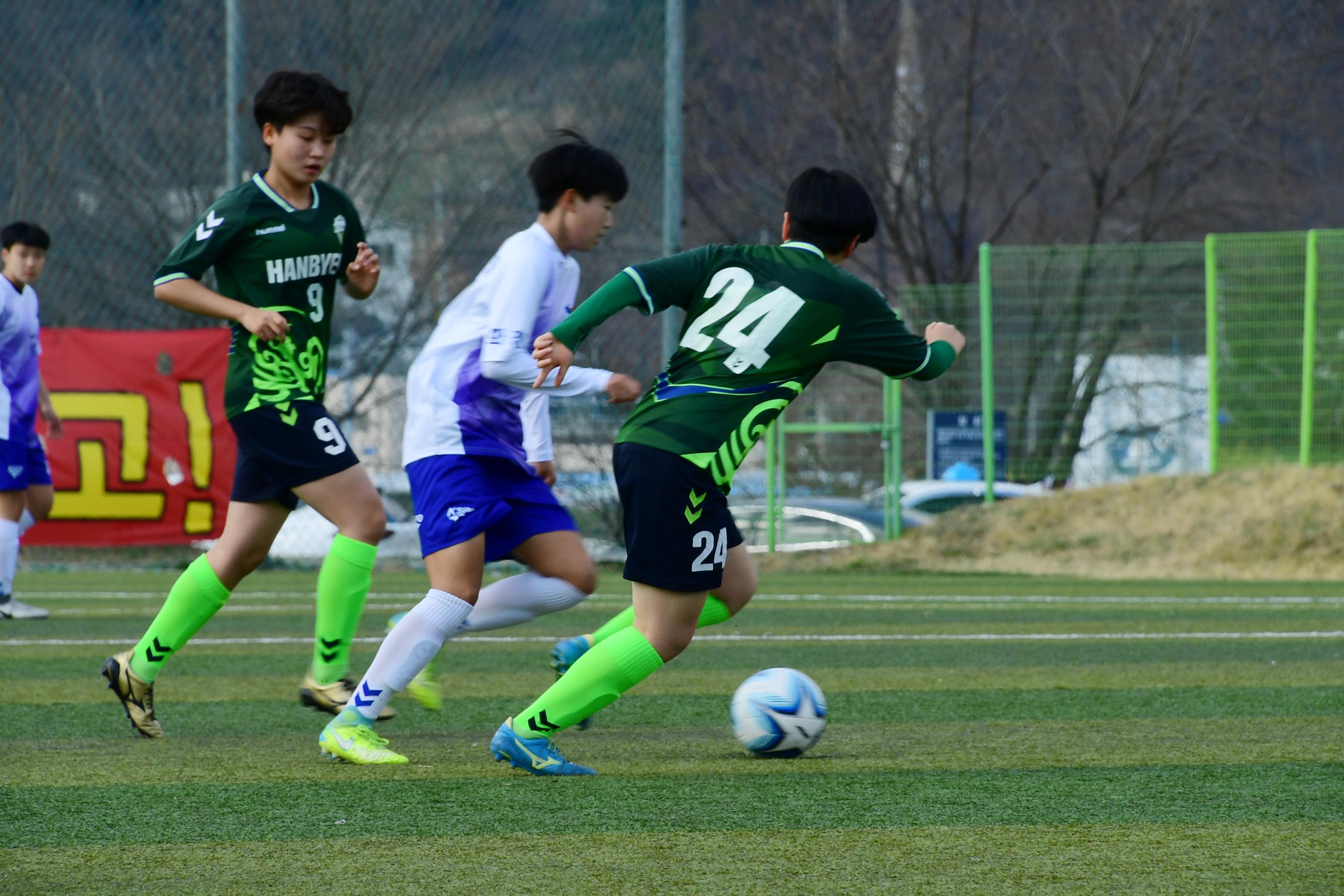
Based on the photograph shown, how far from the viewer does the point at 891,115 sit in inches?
795

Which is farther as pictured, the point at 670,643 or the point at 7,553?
the point at 7,553

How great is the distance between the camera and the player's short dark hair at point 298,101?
176 inches

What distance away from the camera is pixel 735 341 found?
3773mm

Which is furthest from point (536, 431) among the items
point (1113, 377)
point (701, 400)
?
point (1113, 377)

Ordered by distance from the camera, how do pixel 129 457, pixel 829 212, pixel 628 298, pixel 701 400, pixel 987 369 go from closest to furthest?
1. pixel 628 298
2. pixel 701 400
3. pixel 829 212
4. pixel 129 457
5. pixel 987 369

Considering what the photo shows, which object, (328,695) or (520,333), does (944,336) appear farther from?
(328,695)

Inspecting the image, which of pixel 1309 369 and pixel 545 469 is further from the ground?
pixel 1309 369

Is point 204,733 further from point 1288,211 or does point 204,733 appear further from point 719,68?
point 1288,211

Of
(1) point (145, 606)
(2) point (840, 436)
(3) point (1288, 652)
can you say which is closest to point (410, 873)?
(3) point (1288, 652)

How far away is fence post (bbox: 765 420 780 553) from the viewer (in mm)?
14367

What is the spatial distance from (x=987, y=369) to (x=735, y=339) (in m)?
11.4

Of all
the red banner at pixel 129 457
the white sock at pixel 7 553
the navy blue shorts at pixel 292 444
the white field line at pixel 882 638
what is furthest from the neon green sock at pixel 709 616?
the red banner at pixel 129 457

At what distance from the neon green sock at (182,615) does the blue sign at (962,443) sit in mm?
10897

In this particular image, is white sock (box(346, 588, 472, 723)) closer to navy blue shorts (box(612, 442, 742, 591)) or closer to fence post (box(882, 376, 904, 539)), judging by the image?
navy blue shorts (box(612, 442, 742, 591))
